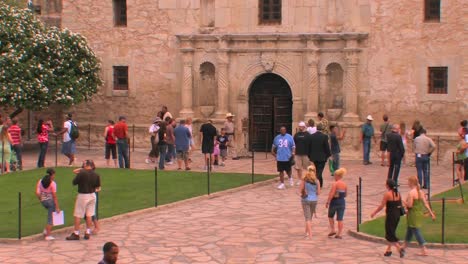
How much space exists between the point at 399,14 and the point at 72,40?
445 inches

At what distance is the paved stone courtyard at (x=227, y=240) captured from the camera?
16281mm

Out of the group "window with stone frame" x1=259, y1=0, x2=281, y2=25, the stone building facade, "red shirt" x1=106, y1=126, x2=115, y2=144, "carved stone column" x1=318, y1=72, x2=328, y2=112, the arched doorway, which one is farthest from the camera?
the arched doorway

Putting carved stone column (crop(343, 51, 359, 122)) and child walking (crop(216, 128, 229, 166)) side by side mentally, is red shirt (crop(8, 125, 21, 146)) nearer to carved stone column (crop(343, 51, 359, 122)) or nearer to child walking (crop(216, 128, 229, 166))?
child walking (crop(216, 128, 229, 166))

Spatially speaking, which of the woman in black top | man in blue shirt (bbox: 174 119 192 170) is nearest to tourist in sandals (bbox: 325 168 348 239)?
man in blue shirt (bbox: 174 119 192 170)

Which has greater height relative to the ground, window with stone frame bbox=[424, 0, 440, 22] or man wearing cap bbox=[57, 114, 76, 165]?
window with stone frame bbox=[424, 0, 440, 22]

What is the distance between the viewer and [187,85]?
33.3 metres

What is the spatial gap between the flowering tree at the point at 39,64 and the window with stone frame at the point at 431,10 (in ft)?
38.4

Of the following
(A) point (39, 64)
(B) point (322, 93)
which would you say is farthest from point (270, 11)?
(A) point (39, 64)

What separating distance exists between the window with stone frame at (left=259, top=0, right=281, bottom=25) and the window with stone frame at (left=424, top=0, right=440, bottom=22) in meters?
5.14

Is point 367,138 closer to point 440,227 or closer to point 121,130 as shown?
point 121,130

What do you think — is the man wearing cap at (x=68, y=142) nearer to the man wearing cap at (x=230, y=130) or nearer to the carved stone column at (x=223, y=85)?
the man wearing cap at (x=230, y=130)

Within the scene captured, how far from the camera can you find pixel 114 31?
34375 millimetres

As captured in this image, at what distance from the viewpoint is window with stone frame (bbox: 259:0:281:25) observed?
32.5 meters

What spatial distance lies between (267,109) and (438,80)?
6.17 meters
